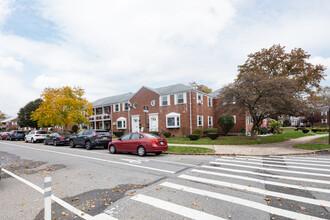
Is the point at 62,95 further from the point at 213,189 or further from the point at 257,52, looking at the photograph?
the point at 257,52

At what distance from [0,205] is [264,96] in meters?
17.4

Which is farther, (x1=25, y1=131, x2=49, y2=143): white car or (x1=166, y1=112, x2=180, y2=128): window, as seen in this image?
(x1=166, y1=112, x2=180, y2=128): window

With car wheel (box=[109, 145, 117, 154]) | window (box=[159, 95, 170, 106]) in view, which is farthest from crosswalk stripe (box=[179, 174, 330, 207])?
window (box=[159, 95, 170, 106])

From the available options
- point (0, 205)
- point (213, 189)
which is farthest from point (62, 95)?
point (213, 189)

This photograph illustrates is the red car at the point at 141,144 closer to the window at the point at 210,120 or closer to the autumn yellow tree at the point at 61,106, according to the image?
the autumn yellow tree at the point at 61,106

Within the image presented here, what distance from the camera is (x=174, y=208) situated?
402 centimetres

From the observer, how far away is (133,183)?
19.1 ft

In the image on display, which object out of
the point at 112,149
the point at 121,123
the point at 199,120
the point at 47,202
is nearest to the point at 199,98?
the point at 199,120

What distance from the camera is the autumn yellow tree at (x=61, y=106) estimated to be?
926 inches

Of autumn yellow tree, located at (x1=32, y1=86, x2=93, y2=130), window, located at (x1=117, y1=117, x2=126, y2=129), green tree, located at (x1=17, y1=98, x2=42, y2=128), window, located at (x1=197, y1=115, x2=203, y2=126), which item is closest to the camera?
autumn yellow tree, located at (x1=32, y1=86, x2=93, y2=130)

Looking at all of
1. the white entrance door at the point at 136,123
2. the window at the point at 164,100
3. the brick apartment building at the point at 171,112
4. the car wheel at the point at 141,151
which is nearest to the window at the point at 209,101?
the brick apartment building at the point at 171,112

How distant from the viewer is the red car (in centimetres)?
1115

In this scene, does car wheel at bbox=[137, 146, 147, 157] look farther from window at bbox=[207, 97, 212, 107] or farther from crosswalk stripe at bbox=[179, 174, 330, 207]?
window at bbox=[207, 97, 212, 107]

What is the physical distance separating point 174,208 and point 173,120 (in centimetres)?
2138
